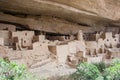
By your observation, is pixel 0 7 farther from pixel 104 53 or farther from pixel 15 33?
pixel 104 53

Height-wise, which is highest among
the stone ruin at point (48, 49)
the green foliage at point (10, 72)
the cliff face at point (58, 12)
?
the cliff face at point (58, 12)

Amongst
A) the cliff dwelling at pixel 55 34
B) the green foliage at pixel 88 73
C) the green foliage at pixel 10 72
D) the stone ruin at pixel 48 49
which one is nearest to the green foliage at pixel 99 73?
the green foliage at pixel 88 73

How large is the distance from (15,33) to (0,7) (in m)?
1.07

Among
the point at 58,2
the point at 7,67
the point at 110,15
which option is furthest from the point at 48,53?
the point at 7,67

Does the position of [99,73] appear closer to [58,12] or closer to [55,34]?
[58,12]

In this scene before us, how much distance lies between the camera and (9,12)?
32.4ft

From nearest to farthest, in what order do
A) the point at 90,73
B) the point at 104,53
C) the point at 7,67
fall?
1. the point at 7,67
2. the point at 90,73
3. the point at 104,53

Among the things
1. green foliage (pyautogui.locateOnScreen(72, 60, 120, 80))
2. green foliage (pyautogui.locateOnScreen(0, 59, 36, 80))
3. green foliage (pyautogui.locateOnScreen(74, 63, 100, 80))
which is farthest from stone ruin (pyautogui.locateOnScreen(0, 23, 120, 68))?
green foliage (pyautogui.locateOnScreen(0, 59, 36, 80))

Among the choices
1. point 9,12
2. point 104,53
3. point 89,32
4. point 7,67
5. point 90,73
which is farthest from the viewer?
point 89,32

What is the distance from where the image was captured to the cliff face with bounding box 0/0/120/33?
8.64 m

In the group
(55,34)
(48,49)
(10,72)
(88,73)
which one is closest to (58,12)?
(48,49)

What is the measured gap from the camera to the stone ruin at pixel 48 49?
855 cm

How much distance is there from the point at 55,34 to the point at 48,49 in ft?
7.23

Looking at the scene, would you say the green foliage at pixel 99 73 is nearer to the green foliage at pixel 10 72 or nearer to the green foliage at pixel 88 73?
the green foliage at pixel 88 73
